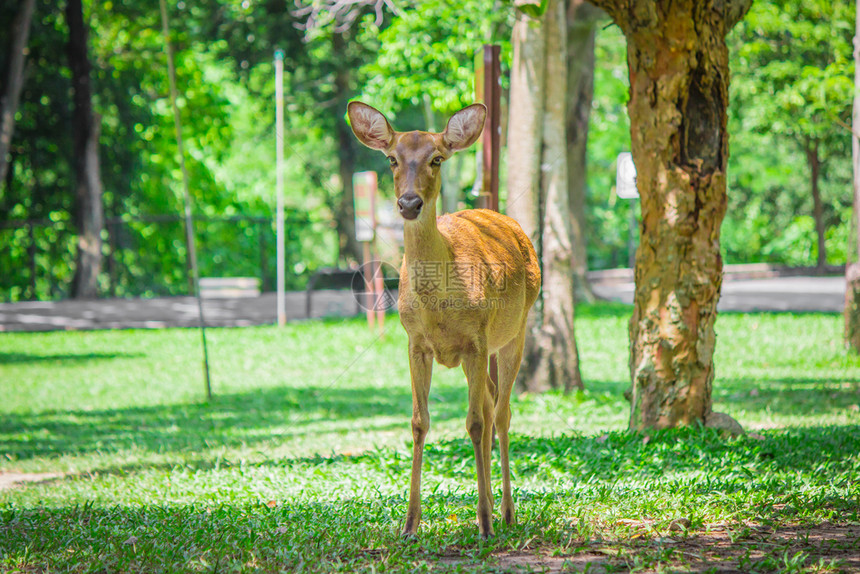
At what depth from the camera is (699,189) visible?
6988 mm

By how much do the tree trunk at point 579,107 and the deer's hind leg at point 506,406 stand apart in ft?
37.8

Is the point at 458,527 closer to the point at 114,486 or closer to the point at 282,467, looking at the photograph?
the point at 282,467

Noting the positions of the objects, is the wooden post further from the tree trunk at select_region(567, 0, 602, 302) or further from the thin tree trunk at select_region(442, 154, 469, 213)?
the thin tree trunk at select_region(442, 154, 469, 213)

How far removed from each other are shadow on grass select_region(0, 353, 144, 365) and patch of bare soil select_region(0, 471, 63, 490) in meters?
7.80

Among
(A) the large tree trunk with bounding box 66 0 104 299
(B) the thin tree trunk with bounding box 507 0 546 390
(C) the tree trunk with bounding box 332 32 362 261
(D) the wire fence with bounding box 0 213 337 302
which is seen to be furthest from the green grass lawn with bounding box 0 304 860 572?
(D) the wire fence with bounding box 0 213 337 302

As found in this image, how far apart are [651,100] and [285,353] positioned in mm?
10761

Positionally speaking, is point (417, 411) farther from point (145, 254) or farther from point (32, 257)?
point (145, 254)

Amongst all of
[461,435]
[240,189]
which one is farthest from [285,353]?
[240,189]

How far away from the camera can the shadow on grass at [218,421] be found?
9.59m

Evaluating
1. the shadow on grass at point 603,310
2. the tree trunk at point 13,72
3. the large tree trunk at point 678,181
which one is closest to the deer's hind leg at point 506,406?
the large tree trunk at point 678,181

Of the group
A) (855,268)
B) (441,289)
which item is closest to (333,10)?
(855,268)

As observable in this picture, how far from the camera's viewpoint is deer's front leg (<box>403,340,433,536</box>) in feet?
14.9

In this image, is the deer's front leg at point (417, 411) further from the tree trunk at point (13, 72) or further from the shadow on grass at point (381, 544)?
the tree trunk at point (13, 72)

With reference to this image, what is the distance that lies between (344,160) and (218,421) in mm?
16834
